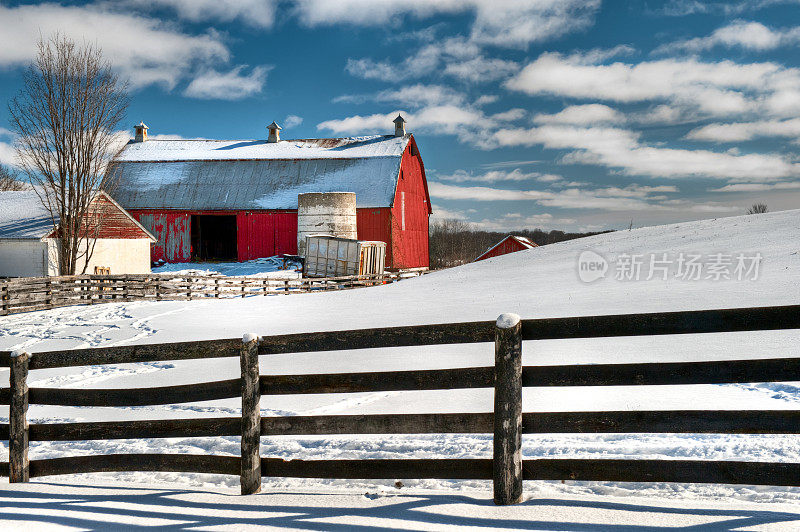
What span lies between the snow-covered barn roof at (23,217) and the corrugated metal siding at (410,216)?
730 inches

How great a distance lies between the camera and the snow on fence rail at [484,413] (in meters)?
3.74

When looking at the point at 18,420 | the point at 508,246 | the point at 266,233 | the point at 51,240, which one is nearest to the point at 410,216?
the point at 508,246

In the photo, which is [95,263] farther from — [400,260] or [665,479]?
[665,479]

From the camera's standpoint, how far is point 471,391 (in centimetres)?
861

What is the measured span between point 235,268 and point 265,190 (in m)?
5.98

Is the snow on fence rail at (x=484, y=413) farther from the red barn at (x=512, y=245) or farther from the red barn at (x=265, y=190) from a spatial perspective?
the red barn at (x=512, y=245)

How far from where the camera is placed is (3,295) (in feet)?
73.5

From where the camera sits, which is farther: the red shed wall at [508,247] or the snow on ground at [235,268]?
the red shed wall at [508,247]

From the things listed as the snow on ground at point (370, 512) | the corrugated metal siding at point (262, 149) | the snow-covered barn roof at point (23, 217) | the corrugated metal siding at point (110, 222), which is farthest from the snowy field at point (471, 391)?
the corrugated metal siding at point (262, 149)

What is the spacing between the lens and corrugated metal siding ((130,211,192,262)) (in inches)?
1515

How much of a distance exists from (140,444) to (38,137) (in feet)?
90.0

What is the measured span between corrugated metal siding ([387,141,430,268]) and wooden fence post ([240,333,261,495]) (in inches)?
1272

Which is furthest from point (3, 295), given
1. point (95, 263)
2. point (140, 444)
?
point (140, 444)

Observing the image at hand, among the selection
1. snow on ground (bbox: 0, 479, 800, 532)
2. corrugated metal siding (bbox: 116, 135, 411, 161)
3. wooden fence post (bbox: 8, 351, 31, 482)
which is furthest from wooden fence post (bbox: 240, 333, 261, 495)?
corrugated metal siding (bbox: 116, 135, 411, 161)
